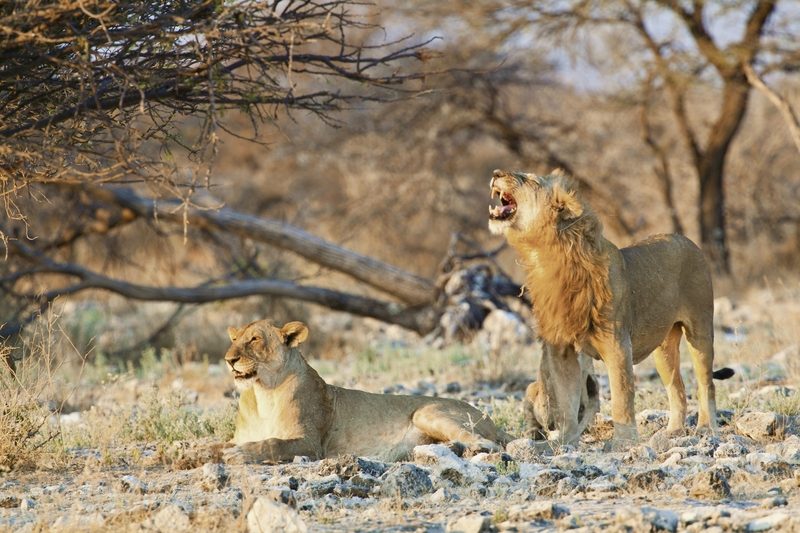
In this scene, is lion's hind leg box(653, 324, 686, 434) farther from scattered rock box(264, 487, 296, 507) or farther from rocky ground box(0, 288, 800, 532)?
scattered rock box(264, 487, 296, 507)

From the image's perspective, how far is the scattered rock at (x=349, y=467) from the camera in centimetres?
593

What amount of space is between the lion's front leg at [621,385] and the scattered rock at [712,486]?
1.09 meters

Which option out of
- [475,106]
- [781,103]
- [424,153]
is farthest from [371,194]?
[781,103]

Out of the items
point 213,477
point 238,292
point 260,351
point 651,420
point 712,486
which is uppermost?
point 238,292

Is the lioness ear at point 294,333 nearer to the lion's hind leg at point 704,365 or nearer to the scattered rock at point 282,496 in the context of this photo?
the scattered rock at point 282,496

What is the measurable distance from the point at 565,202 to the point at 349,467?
1875 millimetres

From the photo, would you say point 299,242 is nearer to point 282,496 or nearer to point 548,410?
point 548,410

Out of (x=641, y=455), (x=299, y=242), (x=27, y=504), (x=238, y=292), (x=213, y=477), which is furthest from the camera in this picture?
(x=299, y=242)

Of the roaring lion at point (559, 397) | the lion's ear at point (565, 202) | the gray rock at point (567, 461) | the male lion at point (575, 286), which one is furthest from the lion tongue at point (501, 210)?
the gray rock at point (567, 461)

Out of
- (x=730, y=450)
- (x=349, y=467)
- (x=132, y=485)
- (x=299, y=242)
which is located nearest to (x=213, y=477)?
(x=132, y=485)

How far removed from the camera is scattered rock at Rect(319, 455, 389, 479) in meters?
5.93

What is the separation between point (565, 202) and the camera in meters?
6.53

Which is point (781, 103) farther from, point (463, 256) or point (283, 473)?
point (283, 473)

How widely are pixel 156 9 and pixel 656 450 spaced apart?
11.9 ft
